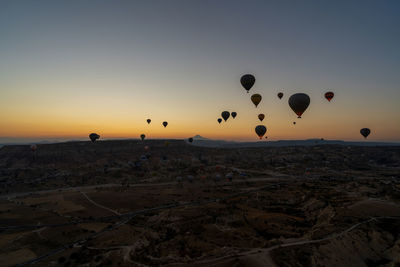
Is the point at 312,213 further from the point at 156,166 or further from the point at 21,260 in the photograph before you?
the point at 156,166

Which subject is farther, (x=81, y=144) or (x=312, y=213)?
(x=81, y=144)

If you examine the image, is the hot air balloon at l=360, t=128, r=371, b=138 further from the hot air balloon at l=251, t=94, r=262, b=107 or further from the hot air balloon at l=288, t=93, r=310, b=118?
the hot air balloon at l=288, t=93, r=310, b=118

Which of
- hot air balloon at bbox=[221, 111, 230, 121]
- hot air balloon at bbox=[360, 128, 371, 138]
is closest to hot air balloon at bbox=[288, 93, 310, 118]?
hot air balloon at bbox=[221, 111, 230, 121]

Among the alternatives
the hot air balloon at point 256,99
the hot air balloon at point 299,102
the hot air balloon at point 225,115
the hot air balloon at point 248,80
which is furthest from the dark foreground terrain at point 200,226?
the hot air balloon at point 248,80

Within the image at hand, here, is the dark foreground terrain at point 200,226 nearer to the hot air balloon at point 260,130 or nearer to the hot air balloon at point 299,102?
the hot air balloon at point 260,130

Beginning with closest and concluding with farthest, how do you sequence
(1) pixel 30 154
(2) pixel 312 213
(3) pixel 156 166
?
(2) pixel 312 213
(3) pixel 156 166
(1) pixel 30 154

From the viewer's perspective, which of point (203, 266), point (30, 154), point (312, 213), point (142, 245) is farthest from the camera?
point (30, 154)

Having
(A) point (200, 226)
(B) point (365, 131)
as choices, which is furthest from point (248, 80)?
(B) point (365, 131)

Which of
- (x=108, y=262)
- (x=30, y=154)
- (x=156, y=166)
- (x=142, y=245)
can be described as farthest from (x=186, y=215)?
(x=30, y=154)
